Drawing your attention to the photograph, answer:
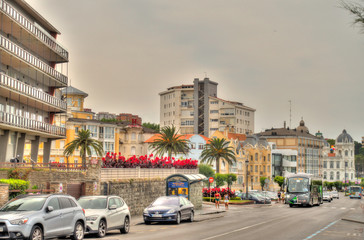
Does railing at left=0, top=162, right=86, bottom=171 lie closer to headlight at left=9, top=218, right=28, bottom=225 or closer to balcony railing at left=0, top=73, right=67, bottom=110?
balcony railing at left=0, top=73, right=67, bottom=110

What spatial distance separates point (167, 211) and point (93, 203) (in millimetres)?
6742

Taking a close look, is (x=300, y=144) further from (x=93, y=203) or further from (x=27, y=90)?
(x=93, y=203)

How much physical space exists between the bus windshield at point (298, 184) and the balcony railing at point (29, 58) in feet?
88.8

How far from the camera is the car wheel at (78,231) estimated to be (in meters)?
18.1

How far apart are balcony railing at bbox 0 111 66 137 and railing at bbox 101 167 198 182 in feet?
43.8

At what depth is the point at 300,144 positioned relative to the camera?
155 metres

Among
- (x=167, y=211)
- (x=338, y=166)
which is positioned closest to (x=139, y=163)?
(x=167, y=211)

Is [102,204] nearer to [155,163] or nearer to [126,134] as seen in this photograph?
[155,163]

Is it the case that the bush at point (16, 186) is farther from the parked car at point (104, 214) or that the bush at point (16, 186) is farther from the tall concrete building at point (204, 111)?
the tall concrete building at point (204, 111)

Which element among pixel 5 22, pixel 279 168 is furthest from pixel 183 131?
pixel 5 22

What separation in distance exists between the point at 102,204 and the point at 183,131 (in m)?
133


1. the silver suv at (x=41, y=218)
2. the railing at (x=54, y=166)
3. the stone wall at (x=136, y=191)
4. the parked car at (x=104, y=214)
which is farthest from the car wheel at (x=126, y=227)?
the railing at (x=54, y=166)

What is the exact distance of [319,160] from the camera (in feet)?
568

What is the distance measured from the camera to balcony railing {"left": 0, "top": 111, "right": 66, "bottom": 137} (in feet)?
140
